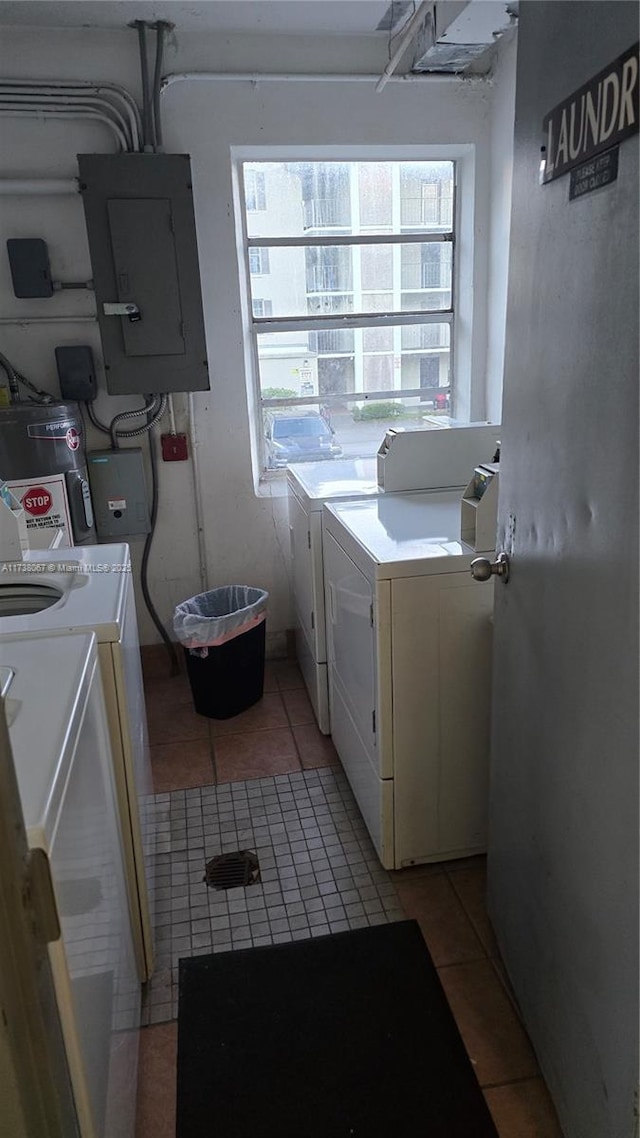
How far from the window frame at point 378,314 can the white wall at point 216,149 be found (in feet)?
0.20

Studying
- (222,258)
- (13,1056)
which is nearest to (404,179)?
(222,258)

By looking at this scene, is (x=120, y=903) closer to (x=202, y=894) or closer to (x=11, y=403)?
(x=202, y=894)

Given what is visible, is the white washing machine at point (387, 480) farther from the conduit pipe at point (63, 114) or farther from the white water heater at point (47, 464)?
the conduit pipe at point (63, 114)

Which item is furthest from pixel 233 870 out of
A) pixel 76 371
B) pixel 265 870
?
pixel 76 371

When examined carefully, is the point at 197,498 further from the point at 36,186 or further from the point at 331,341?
the point at 36,186

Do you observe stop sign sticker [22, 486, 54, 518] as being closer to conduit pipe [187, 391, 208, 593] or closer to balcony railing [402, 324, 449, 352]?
conduit pipe [187, 391, 208, 593]

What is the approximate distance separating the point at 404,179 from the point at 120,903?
3.06m

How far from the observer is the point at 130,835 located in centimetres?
164

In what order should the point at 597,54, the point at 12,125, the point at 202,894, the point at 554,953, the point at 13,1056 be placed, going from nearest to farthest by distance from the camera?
the point at 13,1056 → the point at 597,54 → the point at 554,953 → the point at 202,894 → the point at 12,125

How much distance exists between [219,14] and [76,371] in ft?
4.45

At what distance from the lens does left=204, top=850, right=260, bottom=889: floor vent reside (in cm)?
212

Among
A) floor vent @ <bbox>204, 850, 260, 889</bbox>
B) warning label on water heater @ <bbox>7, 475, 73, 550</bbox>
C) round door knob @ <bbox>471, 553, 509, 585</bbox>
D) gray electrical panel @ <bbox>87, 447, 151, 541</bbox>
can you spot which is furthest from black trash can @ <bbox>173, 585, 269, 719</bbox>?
round door knob @ <bbox>471, 553, 509, 585</bbox>

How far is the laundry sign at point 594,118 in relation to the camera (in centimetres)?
92

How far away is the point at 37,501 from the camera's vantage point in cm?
279
